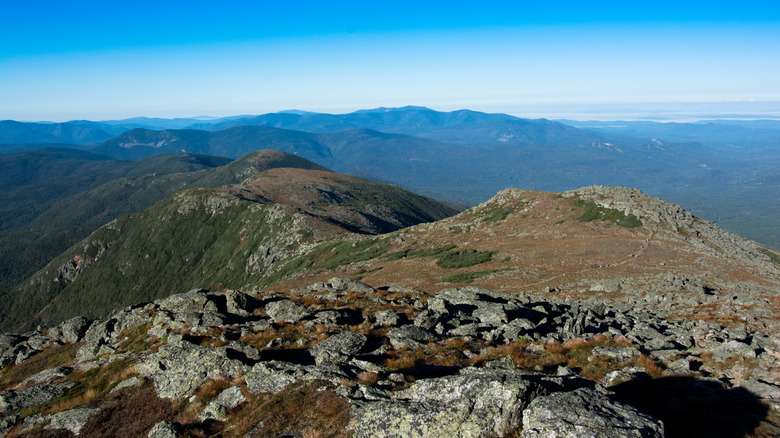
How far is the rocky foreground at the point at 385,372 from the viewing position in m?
11.1

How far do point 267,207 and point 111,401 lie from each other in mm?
130602

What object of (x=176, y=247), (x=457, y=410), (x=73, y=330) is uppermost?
(x=457, y=410)

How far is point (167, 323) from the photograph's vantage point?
79.9 ft

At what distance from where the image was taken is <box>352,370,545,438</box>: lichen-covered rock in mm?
10453

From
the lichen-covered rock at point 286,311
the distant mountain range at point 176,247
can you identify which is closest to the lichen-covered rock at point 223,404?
the lichen-covered rock at point 286,311

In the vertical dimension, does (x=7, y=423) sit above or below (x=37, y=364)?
above

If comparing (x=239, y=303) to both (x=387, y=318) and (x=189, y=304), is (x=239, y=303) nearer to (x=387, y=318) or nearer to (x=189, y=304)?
(x=189, y=304)

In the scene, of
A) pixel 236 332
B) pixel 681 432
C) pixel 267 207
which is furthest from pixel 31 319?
pixel 681 432

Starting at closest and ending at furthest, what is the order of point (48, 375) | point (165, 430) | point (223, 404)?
point (165, 430), point (223, 404), point (48, 375)

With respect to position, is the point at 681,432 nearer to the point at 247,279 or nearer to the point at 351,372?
the point at 351,372

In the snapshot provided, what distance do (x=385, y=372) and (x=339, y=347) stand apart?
13.9ft

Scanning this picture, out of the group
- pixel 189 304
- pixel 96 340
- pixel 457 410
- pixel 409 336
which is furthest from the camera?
pixel 189 304

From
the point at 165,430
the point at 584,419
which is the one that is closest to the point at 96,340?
the point at 165,430

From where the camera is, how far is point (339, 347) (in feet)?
62.5
